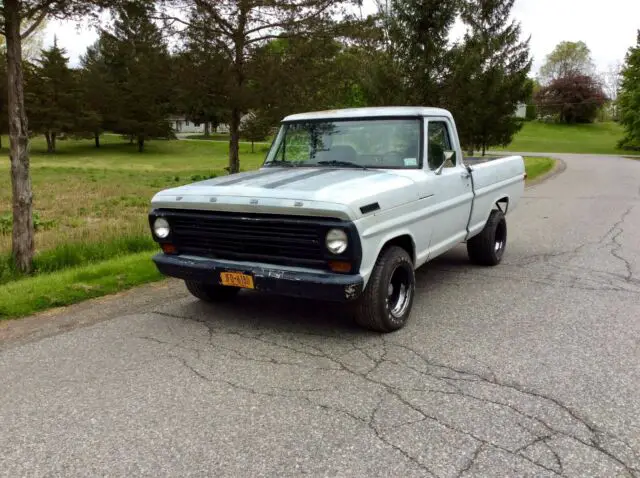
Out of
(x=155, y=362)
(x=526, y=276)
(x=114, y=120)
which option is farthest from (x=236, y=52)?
(x=114, y=120)

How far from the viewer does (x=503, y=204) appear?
789cm

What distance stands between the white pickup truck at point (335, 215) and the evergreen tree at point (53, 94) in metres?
46.8

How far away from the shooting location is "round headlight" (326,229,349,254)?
4.23m

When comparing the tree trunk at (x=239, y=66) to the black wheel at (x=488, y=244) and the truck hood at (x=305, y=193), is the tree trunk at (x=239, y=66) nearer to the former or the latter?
the black wheel at (x=488, y=244)

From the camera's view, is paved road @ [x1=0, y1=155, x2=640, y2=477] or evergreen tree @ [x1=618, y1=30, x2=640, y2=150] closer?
paved road @ [x1=0, y1=155, x2=640, y2=477]

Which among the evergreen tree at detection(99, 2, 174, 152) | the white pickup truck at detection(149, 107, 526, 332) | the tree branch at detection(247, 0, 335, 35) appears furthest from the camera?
the tree branch at detection(247, 0, 335, 35)

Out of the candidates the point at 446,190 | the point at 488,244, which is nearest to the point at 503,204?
the point at 488,244

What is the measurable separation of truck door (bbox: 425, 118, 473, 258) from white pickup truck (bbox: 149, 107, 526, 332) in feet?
0.04

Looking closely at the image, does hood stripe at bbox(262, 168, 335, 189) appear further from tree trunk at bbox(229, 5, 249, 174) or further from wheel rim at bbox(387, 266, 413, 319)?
tree trunk at bbox(229, 5, 249, 174)

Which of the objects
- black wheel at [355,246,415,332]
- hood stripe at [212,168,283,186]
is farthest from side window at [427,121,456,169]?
hood stripe at [212,168,283,186]

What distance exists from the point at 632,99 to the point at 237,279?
51.4m

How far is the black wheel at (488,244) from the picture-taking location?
709 cm

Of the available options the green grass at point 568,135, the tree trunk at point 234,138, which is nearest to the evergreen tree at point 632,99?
the green grass at point 568,135

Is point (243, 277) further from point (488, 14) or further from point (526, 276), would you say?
point (488, 14)
